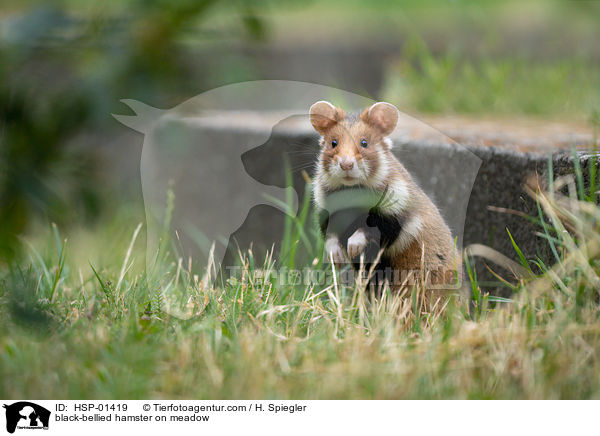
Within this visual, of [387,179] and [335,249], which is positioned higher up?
[387,179]

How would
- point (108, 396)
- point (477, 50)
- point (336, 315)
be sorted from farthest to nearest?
point (477, 50) < point (336, 315) < point (108, 396)

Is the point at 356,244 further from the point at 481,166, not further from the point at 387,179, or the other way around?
the point at 481,166

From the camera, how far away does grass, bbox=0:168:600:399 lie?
69.9 inches

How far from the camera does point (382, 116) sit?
239 cm

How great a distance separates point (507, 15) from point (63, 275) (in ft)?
21.3

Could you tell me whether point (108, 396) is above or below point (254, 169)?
below

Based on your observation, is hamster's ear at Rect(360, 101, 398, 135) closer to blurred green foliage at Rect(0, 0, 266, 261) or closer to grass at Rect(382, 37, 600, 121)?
blurred green foliage at Rect(0, 0, 266, 261)

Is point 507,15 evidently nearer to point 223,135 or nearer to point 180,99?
point 223,135

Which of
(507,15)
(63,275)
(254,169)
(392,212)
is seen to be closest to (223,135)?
(254,169)

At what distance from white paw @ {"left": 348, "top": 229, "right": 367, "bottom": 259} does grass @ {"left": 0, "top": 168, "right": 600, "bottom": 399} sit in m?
0.18

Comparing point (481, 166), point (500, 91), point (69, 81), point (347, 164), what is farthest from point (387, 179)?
point (500, 91)

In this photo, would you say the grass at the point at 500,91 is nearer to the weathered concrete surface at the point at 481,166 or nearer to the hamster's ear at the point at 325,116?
the weathered concrete surface at the point at 481,166
